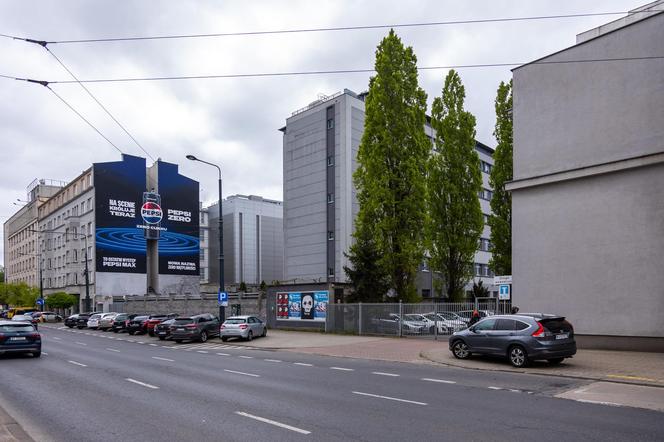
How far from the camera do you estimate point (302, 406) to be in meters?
9.97

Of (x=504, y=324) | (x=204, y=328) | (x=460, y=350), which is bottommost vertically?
(x=204, y=328)

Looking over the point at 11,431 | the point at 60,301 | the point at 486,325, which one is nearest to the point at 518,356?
the point at 486,325

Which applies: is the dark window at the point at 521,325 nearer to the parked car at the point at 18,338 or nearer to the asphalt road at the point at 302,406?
the asphalt road at the point at 302,406

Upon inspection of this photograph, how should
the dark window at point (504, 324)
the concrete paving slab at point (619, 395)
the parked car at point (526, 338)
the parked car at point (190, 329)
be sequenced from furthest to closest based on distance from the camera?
1. the parked car at point (190, 329)
2. the dark window at point (504, 324)
3. the parked car at point (526, 338)
4. the concrete paving slab at point (619, 395)

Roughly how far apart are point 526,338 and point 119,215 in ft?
203

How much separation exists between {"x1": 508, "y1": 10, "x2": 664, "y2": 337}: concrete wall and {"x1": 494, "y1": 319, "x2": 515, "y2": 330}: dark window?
18.1 ft

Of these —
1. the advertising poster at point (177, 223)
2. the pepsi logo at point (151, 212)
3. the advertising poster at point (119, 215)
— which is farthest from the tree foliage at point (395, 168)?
the advertising poster at point (177, 223)

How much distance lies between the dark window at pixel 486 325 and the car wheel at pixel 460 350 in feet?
2.58

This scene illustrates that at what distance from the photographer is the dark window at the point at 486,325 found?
669 inches

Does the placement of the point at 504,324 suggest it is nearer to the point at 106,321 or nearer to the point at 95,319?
the point at 106,321

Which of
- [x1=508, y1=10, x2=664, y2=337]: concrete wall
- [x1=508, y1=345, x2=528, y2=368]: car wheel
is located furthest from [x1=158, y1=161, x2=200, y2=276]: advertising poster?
[x1=508, y1=345, x2=528, y2=368]: car wheel

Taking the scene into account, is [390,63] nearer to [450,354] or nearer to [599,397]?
[450,354]

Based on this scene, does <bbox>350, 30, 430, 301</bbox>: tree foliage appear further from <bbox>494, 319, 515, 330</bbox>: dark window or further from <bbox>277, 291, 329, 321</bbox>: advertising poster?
<bbox>494, 319, 515, 330</bbox>: dark window

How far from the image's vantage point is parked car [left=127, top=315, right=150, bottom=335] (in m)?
36.4
